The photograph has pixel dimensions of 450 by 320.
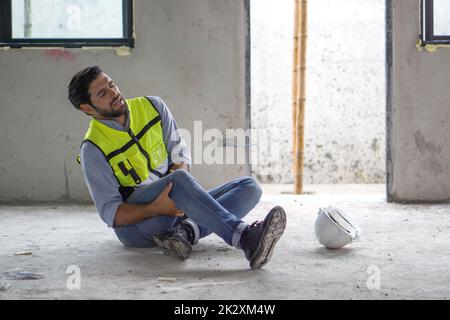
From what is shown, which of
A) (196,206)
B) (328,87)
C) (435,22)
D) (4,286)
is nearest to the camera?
(4,286)

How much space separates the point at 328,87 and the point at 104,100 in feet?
14.5

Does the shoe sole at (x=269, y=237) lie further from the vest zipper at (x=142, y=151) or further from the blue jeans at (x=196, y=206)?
the vest zipper at (x=142, y=151)

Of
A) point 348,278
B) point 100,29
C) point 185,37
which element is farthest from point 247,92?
point 348,278

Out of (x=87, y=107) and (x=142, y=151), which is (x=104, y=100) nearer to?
(x=87, y=107)

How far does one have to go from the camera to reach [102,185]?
9.33 feet

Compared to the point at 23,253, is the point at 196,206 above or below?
above

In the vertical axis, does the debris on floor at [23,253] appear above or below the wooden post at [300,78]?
below

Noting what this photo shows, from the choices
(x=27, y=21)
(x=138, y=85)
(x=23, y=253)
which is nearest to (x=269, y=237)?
(x=23, y=253)

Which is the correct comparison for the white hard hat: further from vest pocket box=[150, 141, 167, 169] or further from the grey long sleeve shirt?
the grey long sleeve shirt

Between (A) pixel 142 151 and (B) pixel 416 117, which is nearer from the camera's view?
(A) pixel 142 151

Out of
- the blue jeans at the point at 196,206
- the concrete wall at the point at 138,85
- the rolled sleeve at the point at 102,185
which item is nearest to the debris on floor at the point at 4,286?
the rolled sleeve at the point at 102,185

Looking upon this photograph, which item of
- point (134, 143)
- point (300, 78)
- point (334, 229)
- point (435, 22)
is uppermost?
point (435, 22)

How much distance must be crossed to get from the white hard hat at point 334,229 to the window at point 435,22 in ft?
6.64

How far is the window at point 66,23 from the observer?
4711mm
